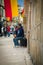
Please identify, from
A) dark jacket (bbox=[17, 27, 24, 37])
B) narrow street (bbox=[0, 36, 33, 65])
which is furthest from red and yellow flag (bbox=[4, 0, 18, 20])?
dark jacket (bbox=[17, 27, 24, 37])

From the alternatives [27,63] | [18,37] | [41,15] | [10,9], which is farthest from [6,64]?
[18,37]

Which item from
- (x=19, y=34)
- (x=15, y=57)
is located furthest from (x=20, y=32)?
(x=15, y=57)

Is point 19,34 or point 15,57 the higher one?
point 19,34

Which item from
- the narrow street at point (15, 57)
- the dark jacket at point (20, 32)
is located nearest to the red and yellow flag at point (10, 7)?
the narrow street at point (15, 57)

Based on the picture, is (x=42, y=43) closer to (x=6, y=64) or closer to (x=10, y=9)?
(x=6, y=64)

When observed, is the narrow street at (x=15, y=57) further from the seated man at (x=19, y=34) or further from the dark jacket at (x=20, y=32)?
the dark jacket at (x=20, y=32)

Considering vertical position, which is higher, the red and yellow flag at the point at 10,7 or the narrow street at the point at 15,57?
the red and yellow flag at the point at 10,7

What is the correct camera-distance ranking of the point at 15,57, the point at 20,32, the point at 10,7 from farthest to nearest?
the point at 20,32
the point at 15,57
the point at 10,7

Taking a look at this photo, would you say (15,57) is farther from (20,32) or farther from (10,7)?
(20,32)

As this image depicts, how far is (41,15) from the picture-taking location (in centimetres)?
839

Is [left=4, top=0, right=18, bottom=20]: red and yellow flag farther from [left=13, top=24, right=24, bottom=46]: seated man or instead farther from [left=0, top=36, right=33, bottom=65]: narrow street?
[left=13, top=24, right=24, bottom=46]: seated man

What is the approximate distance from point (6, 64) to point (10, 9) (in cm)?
341

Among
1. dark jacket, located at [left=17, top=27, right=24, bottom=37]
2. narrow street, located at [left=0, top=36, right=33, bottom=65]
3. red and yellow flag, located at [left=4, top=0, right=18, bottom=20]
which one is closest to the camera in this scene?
narrow street, located at [left=0, top=36, right=33, bottom=65]

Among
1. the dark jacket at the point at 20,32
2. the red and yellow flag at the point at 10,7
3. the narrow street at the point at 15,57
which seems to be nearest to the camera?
the narrow street at the point at 15,57
